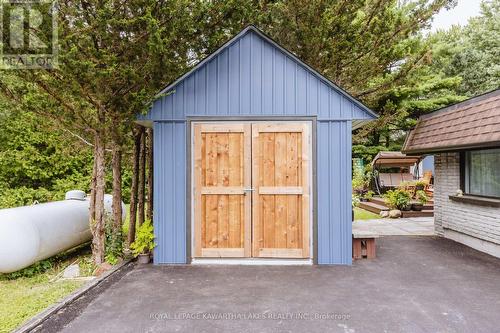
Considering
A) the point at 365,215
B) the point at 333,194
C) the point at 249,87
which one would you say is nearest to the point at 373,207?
the point at 365,215

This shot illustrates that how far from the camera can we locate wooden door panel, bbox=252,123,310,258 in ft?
17.4

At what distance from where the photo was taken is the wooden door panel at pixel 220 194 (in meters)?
5.34

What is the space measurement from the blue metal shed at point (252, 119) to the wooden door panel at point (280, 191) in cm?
15

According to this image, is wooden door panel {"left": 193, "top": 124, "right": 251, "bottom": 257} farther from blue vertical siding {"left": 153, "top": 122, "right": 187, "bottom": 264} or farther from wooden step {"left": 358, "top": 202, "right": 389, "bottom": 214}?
wooden step {"left": 358, "top": 202, "right": 389, "bottom": 214}

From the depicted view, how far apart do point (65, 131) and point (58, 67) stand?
1.65 m

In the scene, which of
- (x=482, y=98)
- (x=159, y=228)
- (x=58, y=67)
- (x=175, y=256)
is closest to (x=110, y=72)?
(x=58, y=67)

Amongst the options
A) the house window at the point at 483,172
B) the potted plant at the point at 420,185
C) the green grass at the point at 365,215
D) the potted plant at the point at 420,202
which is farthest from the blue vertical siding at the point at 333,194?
the potted plant at the point at 420,185

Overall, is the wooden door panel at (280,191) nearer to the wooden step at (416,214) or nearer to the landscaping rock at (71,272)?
the landscaping rock at (71,272)

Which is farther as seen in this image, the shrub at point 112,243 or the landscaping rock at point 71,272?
the shrub at point 112,243

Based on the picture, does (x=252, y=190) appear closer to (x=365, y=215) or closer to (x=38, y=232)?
(x=38, y=232)

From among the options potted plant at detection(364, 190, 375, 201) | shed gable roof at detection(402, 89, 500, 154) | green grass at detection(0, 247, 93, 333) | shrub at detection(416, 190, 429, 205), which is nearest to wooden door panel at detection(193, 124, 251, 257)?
green grass at detection(0, 247, 93, 333)

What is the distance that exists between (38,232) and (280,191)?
3.74 meters

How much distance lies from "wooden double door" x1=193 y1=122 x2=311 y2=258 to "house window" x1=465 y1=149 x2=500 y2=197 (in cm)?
348

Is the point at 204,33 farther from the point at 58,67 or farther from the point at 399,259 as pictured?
the point at 399,259
